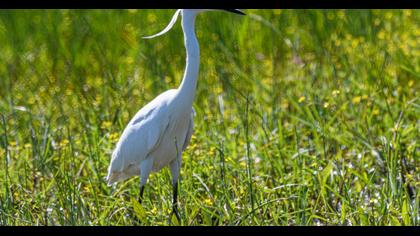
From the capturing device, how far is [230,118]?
17.1 ft

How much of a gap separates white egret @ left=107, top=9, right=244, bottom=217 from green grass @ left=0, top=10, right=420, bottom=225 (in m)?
0.10

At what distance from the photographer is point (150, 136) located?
399cm

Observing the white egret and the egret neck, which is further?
the white egret

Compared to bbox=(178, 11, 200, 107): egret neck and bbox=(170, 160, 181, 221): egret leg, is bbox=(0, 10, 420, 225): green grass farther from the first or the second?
bbox=(178, 11, 200, 107): egret neck

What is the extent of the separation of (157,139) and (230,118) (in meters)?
1.27

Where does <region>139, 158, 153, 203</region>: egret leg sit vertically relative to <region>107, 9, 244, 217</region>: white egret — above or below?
below

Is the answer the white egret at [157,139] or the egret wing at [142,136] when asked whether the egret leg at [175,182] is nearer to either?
the white egret at [157,139]

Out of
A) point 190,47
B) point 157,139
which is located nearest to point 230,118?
point 157,139

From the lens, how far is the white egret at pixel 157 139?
390 cm

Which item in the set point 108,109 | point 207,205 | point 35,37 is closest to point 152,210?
point 207,205

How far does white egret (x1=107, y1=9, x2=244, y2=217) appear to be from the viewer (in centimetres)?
390

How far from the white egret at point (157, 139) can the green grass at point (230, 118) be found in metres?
0.10

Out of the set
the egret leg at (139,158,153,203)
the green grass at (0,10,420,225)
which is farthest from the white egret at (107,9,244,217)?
the green grass at (0,10,420,225)

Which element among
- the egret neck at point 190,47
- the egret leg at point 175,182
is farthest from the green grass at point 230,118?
the egret neck at point 190,47
